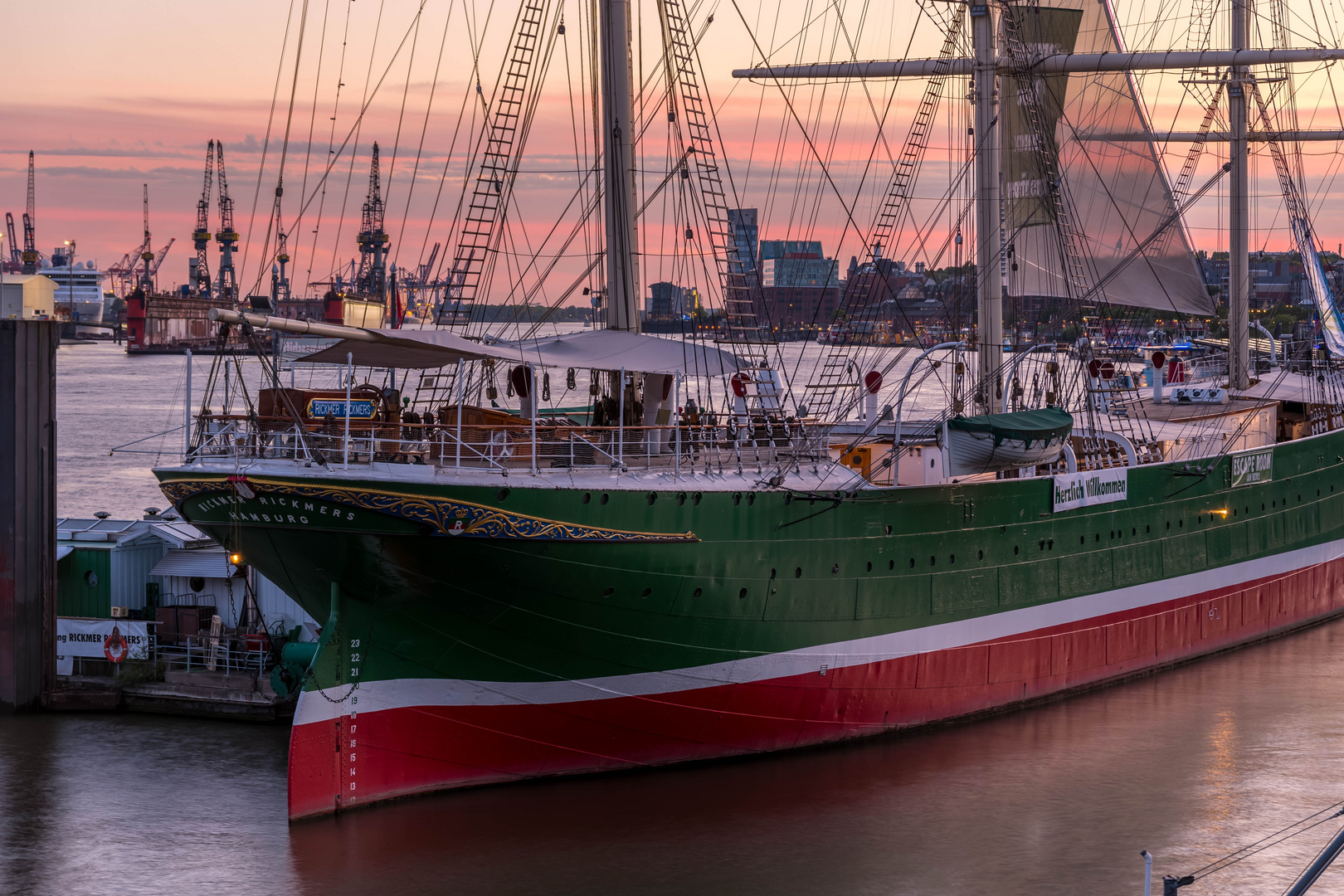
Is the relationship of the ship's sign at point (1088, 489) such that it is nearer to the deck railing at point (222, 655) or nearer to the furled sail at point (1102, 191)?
the furled sail at point (1102, 191)

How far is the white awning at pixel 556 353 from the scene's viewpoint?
18859 millimetres

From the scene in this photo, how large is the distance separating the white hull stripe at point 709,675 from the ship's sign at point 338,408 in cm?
342

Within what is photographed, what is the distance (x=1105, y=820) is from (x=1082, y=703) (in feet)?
19.3

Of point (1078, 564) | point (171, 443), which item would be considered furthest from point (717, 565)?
point (171, 443)

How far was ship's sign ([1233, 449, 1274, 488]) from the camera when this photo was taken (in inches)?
1105

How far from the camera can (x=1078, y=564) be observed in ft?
80.8

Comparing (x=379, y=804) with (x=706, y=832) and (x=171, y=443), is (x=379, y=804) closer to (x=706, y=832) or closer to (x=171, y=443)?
(x=706, y=832)

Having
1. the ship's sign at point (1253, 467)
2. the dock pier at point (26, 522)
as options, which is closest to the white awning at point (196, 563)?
the dock pier at point (26, 522)

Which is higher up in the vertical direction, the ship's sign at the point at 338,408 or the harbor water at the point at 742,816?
the ship's sign at the point at 338,408

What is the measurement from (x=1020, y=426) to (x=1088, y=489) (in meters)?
3.07

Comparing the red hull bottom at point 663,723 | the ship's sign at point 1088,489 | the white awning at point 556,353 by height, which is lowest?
the red hull bottom at point 663,723

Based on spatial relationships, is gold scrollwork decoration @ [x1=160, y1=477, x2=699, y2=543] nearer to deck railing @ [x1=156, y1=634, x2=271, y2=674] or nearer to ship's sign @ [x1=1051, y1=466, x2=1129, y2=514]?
deck railing @ [x1=156, y1=634, x2=271, y2=674]

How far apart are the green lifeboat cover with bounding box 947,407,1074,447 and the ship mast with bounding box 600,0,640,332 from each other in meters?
5.09

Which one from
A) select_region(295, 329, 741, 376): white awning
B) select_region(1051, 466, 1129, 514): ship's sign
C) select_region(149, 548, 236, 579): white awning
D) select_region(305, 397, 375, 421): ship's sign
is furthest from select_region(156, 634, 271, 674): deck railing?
select_region(1051, 466, 1129, 514): ship's sign
